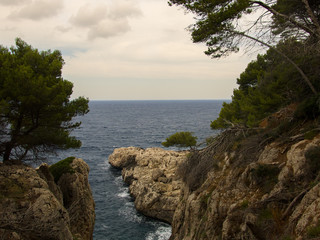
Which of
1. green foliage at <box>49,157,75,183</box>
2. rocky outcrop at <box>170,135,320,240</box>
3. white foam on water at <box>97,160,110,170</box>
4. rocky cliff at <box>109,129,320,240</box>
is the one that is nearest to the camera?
rocky outcrop at <box>170,135,320,240</box>

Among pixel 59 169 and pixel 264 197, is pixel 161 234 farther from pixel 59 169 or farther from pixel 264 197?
pixel 264 197

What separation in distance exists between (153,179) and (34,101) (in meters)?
23.6

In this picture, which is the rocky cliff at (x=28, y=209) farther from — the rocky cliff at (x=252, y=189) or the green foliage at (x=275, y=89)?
the green foliage at (x=275, y=89)

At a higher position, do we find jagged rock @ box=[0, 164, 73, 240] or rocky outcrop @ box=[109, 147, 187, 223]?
jagged rock @ box=[0, 164, 73, 240]

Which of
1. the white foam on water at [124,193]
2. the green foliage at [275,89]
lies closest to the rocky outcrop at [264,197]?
the green foliage at [275,89]

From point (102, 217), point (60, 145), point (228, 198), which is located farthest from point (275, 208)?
point (102, 217)

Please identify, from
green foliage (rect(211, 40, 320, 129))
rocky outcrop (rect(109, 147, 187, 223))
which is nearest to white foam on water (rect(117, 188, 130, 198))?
rocky outcrop (rect(109, 147, 187, 223))

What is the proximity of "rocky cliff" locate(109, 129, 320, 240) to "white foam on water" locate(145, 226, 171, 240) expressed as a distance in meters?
10.3

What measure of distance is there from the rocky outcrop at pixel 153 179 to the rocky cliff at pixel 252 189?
987 centimetres

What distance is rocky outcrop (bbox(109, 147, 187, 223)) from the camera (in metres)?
29.4

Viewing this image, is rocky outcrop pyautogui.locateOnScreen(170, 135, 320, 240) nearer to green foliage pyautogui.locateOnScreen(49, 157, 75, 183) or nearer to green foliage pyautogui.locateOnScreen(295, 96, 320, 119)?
green foliage pyautogui.locateOnScreen(295, 96, 320, 119)

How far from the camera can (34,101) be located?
→ 1313 centimetres

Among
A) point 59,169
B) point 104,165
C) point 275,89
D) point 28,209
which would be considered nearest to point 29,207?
point 28,209

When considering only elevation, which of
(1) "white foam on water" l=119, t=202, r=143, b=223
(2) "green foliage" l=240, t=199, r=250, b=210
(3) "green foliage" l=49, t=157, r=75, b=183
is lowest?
(1) "white foam on water" l=119, t=202, r=143, b=223
